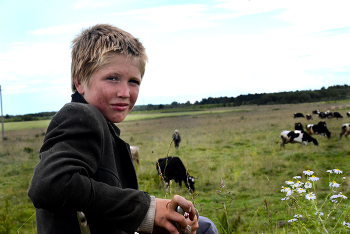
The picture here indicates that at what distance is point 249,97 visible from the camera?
95.8m

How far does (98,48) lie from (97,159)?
0.60 m

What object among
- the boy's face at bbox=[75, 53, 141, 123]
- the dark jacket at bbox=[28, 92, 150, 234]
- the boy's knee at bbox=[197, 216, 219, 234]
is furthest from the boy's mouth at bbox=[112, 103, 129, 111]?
the boy's knee at bbox=[197, 216, 219, 234]

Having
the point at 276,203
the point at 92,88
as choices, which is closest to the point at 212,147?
the point at 276,203

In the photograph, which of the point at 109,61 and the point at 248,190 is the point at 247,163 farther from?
the point at 109,61

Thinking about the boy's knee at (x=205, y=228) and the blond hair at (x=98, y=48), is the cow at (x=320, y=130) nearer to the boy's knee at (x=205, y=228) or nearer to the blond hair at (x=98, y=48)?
the boy's knee at (x=205, y=228)

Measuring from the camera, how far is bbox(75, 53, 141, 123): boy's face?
143 centimetres

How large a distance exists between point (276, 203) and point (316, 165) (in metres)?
5.35

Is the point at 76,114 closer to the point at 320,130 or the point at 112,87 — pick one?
the point at 112,87

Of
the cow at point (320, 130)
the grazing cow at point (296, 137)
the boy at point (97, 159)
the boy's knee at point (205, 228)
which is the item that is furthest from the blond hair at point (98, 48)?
the cow at point (320, 130)

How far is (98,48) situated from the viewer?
146 cm

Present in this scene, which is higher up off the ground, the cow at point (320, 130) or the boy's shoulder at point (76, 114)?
the boy's shoulder at point (76, 114)

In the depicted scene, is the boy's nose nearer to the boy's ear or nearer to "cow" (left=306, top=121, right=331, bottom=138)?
the boy's ear

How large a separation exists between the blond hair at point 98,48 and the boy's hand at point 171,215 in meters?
0.75

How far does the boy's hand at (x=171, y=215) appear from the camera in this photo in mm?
1200
